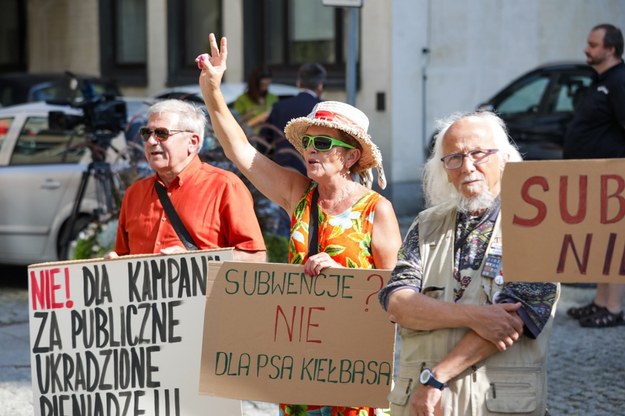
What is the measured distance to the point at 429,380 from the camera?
3.59 metres

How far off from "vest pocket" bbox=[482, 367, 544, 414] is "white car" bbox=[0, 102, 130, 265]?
281 inches

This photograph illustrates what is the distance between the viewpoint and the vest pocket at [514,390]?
3545mm

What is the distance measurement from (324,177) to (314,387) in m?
0.74

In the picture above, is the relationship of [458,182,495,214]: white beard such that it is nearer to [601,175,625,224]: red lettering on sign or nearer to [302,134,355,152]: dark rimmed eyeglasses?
[601,175,625,224]: red lettering on sign

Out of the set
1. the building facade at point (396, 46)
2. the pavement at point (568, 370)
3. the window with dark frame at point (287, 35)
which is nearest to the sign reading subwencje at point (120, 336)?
the pavement at point (568, 370)

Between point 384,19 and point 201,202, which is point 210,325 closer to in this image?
point 201,202

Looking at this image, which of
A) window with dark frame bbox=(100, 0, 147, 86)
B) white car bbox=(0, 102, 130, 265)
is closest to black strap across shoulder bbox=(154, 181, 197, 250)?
white car bbox=(0, 102, 130, 265)

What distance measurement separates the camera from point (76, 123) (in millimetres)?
9992

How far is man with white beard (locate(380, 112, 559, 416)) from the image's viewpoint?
3.55 meters

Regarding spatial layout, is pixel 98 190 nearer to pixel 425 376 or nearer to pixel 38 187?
pixel 38 187

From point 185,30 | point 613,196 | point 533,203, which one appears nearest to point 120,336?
point 533,203

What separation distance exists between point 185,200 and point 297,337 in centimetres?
94

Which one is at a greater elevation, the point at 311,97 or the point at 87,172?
the point at 311,97

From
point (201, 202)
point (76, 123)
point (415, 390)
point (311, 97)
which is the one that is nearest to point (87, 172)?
point (76, 123)
